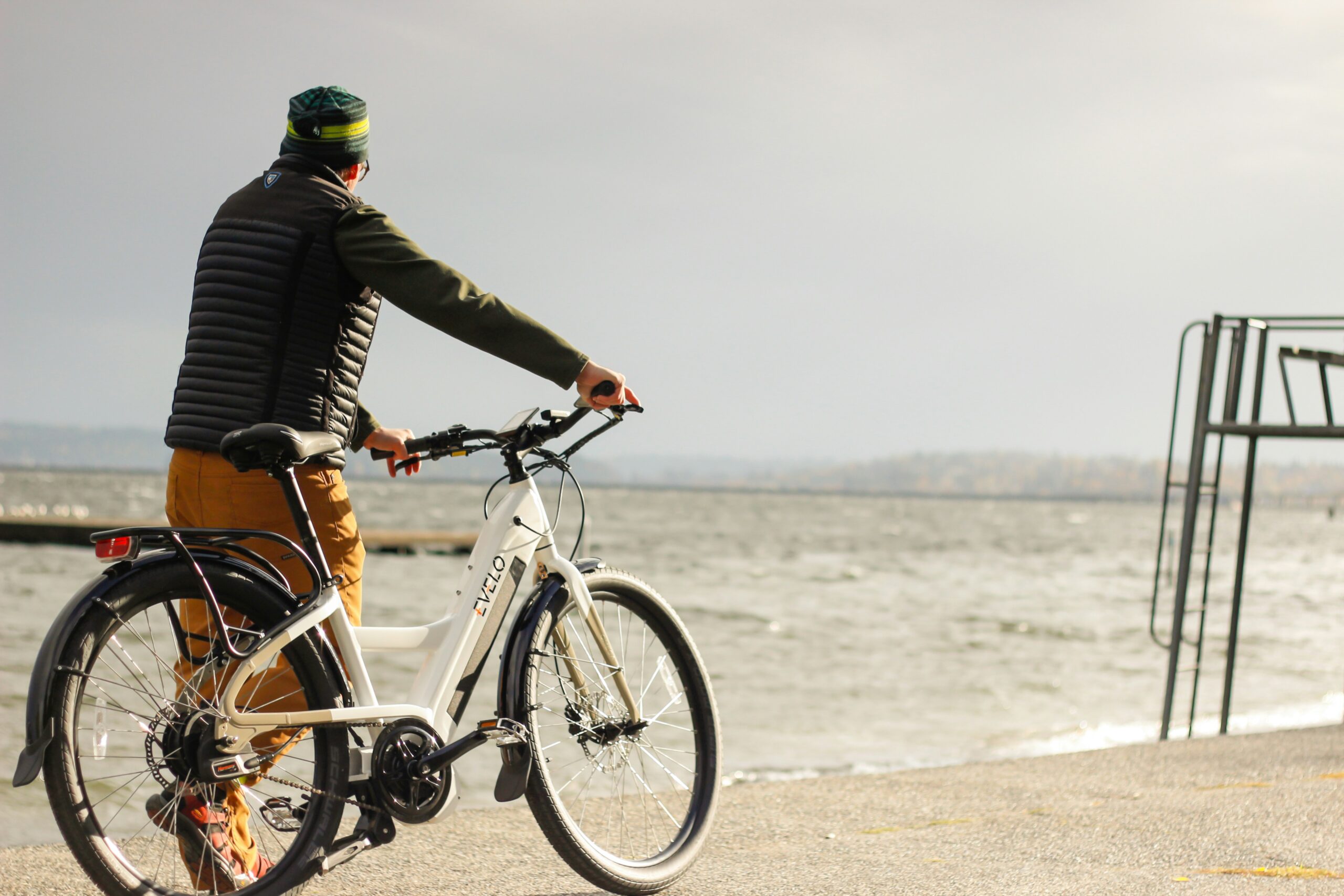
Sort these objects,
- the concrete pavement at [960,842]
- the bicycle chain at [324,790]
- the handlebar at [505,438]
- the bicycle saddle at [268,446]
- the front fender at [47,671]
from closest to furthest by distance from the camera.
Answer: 1. the front fender at [47,671]
2. the bicycle saddle at [268,446]
3. the bicycle chain at [324,790]
4. the handlebar at [505,438]
5. the concrete pavement at [960,842]

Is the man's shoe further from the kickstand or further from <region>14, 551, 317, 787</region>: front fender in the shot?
<region>14, 551, 317, 787</region>: front fender

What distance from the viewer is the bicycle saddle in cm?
249

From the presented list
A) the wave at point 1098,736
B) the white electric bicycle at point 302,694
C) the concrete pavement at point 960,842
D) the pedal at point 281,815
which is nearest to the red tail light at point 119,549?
the white electric bicycle at point 302,694

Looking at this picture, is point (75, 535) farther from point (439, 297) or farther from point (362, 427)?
point (439, 297)

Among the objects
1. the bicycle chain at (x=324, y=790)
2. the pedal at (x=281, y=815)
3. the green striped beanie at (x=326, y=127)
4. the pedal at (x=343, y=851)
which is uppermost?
the green striped beanie at (x=326, y=127)

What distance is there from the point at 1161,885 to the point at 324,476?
2.53 metres

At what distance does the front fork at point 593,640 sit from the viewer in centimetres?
309

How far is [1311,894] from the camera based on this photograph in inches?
126

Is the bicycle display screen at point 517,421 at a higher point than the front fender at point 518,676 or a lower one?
higher

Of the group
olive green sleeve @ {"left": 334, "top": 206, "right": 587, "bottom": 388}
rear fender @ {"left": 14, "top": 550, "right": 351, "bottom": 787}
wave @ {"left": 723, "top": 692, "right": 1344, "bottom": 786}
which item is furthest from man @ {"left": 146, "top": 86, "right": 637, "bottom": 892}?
wave @ {"left": 723, "top": 692, "right": 1344, "bottom": 786}

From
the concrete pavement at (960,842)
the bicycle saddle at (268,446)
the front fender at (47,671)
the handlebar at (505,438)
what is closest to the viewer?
the front fender at (47,671)

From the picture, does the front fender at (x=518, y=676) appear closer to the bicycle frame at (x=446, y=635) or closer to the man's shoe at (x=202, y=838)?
the bicycle frame at (x=446, y=635)

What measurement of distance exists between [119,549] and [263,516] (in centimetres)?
43

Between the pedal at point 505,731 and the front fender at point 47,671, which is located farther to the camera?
the pedal at point 505,731
